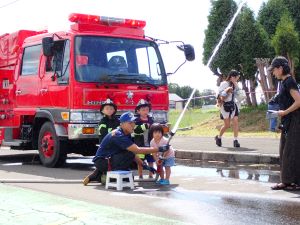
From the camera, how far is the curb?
10.2 m

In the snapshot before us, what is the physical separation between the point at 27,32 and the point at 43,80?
5.76ft

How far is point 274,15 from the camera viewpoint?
96.3 feet

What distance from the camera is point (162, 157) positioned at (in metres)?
7.98

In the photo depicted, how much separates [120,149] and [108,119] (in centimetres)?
119

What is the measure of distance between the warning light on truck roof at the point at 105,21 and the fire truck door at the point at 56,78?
0.52m

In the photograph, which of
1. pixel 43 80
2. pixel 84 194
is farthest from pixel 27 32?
pixel 84 194

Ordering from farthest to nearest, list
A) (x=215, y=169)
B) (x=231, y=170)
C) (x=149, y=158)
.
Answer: (x=215, y=169) < (x=231, y=170) < (x=149, y=158)

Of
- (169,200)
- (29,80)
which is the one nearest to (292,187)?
(169,200)

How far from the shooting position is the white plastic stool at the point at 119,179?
7551 millimetres

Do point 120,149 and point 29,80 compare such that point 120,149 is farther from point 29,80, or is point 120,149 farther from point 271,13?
point 271,13

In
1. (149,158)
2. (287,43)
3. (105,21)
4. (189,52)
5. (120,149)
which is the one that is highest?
(287,43)

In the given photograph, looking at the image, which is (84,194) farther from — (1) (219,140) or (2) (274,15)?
(2) (274,15)

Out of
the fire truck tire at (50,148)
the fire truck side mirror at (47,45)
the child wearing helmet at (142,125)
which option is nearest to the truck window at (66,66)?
the fire truck side mirror at (47,45)

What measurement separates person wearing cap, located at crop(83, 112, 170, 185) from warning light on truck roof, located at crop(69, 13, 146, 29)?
9.96 ft
